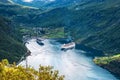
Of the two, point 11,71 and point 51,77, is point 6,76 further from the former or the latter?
point 51,77

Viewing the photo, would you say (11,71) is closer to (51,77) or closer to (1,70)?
(1,70)

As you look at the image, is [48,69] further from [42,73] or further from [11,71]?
[11,71]

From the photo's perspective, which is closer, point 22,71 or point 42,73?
point 42,73

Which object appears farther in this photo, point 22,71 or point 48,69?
point 22,71

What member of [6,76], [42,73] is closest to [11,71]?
[6,76]

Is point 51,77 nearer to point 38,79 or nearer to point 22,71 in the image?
point 38,79

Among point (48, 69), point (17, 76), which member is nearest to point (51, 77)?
point (48, 69)
